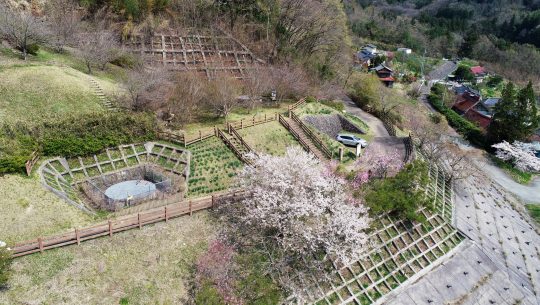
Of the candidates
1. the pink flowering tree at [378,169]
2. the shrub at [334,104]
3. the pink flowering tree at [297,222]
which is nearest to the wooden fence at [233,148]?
the pink flowering tree at [297,222]

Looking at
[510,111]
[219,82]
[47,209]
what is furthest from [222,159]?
[510,111]

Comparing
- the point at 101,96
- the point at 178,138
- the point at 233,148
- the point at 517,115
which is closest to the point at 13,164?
the point at 101,96

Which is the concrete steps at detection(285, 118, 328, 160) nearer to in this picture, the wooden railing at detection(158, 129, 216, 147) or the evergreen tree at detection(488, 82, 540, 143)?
the wooden railing at detection(158, 129, 216, 147)

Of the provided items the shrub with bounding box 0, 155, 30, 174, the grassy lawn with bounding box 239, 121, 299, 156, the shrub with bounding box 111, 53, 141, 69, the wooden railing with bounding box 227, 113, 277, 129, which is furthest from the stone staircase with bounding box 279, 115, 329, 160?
the shrub with bounding box 0, 155, 30, 174

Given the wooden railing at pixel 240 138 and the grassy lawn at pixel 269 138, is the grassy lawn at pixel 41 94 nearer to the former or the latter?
the wooden railing at pixel 240 138

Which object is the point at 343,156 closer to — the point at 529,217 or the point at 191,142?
the point at 191,142

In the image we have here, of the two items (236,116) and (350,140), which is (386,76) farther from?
(236,116)
